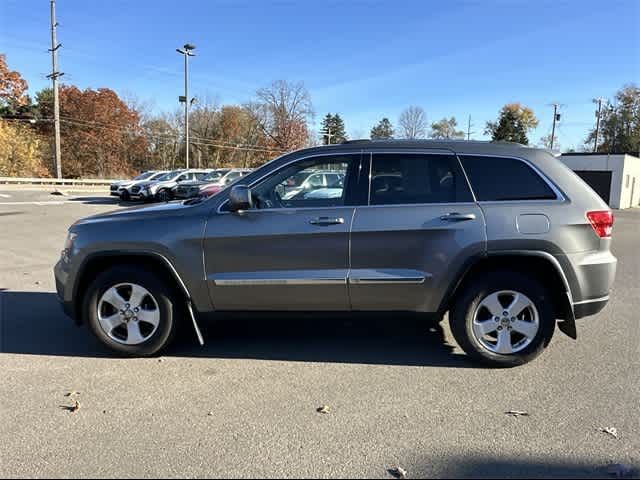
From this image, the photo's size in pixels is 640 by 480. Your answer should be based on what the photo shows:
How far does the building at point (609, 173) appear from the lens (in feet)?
97.8

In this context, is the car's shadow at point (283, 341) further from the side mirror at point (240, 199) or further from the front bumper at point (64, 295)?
the side mirror at point (240, 199)

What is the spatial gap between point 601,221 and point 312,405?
8.99 ft

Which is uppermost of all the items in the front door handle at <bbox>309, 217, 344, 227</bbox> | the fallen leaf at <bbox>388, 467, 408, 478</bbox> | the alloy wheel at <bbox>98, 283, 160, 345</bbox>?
the front door handle at <bbox>309, 217, 344, 227</bbox>

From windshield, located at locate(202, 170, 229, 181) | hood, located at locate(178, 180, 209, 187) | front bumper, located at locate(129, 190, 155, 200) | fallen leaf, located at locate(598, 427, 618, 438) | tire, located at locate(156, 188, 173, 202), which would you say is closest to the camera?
fallen leaf, located at locate(598, 427, 618, 438)

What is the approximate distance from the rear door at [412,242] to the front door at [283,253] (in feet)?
0.48

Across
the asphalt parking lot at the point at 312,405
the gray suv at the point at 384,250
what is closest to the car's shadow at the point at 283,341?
the asphalt parking lot at the point at 312,405

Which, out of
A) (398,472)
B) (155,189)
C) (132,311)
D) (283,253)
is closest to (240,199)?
(283,253)

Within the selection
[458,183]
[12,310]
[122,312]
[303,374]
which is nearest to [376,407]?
[303,374]

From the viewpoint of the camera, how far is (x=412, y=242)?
3.92 m

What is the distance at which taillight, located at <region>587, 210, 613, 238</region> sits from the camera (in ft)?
12.9

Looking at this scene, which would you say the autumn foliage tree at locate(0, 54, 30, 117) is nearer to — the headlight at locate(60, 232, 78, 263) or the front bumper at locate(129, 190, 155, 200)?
the front bumper at locate(129, 190, 155, 200)

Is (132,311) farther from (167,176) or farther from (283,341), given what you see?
(167,176)

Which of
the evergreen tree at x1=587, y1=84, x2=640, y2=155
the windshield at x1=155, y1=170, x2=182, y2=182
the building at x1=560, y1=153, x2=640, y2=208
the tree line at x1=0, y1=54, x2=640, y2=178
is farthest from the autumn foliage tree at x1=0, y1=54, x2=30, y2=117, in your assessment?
the evergreen tree at x1=587, y1=84, x2=640, y2=155

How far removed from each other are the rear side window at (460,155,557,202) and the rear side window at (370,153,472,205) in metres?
0.10
